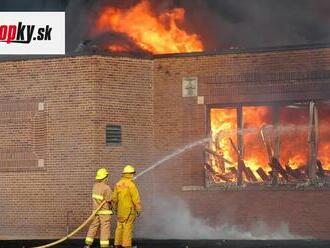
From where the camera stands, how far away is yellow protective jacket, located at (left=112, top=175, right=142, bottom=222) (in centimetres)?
1173

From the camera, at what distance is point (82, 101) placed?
16.8m

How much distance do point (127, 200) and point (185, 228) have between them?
5294mm

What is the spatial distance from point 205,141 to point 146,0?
695cm

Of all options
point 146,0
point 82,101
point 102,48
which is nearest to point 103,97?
point 82,101

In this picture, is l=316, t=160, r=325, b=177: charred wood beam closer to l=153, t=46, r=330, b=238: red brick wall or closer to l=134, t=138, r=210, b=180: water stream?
l=153, t=46, r=330, b=238: red brick wall

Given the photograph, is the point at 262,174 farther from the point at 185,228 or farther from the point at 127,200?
the point at 127,200

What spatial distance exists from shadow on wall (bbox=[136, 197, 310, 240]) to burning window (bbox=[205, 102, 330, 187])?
3.48 feet

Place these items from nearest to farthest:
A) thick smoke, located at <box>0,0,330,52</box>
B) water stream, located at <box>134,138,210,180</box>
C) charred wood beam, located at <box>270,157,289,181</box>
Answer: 1. charred wood beam, located at <box>270,157,289,181</box>
2. water stream, located at <box>134,138,210,180</box>
3. thick smoke, located at <box>0,0,330,52</box>

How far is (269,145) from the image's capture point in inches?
Answer: 655

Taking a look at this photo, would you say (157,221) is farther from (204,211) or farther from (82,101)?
(82,101)

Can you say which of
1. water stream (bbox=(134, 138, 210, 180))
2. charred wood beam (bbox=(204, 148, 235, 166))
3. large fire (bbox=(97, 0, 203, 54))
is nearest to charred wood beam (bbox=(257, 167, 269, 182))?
charred wood beam (bbox=(204, 148, 235, 166))

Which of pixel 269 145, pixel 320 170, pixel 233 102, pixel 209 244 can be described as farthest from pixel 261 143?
pixel 209 244

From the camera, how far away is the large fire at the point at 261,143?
16.2 meters

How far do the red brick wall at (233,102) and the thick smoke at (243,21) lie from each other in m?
3.34
